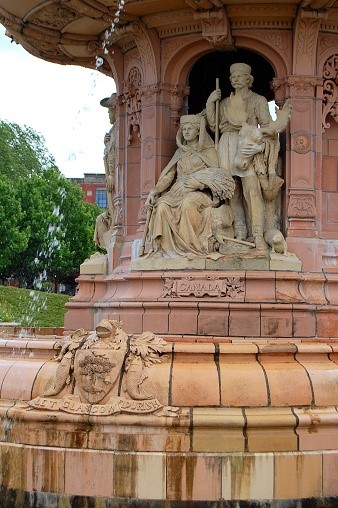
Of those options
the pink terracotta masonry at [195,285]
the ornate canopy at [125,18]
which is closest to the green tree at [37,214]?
the pink terracotta masonry at [195,285]

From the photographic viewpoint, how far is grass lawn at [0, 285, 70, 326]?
39.8 metres

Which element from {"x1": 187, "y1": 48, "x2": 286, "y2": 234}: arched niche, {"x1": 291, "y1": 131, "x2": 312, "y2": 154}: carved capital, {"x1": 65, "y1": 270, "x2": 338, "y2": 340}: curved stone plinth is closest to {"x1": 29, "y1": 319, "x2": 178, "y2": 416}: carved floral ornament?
{"x1": 65, "y1": 270, "x2": 338, "y2": 340}: curved stone plinth

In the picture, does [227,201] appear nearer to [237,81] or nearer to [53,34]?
[237,81]

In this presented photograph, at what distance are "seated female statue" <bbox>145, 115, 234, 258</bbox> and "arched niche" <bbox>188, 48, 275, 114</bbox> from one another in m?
2.86

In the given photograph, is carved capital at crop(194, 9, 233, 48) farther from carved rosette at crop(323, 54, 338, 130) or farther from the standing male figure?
carved rosette at crop(323, 54, 338, 130)

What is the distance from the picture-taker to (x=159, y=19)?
1375cm

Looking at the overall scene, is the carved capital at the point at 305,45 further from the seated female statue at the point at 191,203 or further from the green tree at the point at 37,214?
the green tree at the point at 37,214

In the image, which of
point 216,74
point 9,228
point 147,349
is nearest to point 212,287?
point 147,349

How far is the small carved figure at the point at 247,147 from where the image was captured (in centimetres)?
1295

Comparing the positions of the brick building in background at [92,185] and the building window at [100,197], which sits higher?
the brick building in background at [92,185]

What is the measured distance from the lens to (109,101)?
619 inches

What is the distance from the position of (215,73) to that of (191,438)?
817cm

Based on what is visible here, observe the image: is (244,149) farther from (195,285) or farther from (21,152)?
(21,152)

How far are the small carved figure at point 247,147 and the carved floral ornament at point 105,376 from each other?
3277 millimetres
